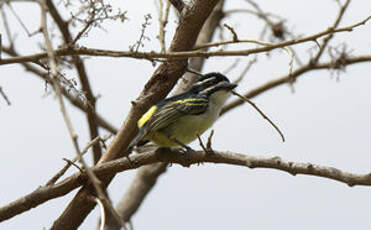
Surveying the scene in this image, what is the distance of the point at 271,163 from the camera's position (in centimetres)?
455

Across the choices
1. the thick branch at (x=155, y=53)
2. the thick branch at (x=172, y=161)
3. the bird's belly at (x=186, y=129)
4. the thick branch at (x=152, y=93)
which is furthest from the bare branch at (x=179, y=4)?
the thick branch at (x=155, y=53)

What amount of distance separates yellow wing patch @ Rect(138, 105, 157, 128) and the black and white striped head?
0.76 meters

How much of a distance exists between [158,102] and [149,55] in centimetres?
206

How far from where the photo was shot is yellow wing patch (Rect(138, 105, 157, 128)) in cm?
570

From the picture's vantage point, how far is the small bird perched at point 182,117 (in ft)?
18.4

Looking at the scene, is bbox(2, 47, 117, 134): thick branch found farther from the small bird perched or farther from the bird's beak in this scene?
the bird's beak

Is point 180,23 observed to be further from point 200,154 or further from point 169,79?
point 200,154

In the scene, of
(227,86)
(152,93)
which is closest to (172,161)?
(152,93)

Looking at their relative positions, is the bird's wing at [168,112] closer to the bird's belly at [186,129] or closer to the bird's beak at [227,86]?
the bird's belly at [186,129]

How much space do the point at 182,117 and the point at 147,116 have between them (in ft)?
1.16

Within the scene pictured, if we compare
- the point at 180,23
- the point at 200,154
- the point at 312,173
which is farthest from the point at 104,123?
the point at 312,173

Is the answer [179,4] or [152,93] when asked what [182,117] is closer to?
[152,93]

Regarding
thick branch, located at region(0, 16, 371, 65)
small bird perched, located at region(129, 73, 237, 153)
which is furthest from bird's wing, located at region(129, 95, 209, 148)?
thick branch, located at region(0, 16, 371, 65)

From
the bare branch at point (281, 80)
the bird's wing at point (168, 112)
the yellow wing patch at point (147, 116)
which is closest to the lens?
the bird's wing at point (168, 112)
